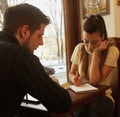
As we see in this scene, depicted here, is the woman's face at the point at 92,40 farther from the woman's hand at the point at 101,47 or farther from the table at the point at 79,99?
the table at the point at 79,99

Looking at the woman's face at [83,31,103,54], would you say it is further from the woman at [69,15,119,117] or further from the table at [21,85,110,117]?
the table at [21,85,110,117]

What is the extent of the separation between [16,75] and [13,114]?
0.74 ft

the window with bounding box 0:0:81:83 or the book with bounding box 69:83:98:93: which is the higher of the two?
the window with bounding box 0:0:81:83

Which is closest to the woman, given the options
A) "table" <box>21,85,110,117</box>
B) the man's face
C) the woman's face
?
the woman's face

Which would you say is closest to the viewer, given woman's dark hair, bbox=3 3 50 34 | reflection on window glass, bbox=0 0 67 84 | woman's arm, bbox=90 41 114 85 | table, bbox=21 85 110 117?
woman's dark hair, bbox=3 3 50 34

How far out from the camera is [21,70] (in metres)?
1.16

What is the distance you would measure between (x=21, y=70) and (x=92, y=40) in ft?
3.80

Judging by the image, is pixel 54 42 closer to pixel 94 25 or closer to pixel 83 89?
pixel 94 25

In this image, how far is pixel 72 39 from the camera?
122 inches

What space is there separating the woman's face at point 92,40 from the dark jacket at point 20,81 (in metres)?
1.04

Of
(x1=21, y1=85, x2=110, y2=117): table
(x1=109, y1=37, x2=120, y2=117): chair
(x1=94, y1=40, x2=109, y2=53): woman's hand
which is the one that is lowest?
(x1=109, y1=37, x2=120, y2=117): chair

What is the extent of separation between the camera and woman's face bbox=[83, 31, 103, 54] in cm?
218

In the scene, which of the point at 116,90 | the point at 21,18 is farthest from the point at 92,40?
the point at 21,18

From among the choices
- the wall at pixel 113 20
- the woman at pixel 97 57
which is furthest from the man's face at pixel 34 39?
the wall at pixel 113 20
